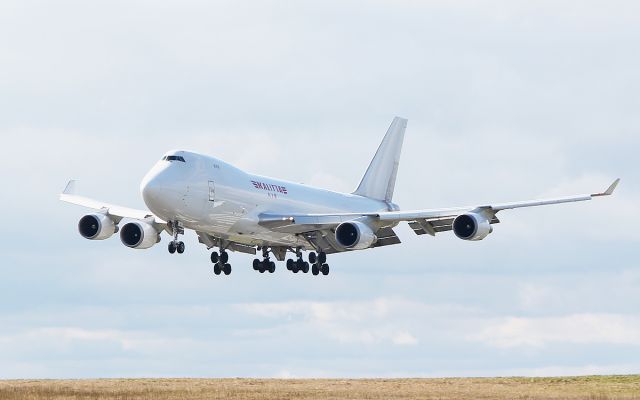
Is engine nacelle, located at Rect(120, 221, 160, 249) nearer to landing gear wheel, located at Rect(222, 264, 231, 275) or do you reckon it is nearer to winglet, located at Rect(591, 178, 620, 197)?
landing gear wheel, located at Rect(222, 264, 231, 275)

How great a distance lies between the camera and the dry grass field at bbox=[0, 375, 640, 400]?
75938 millimetres

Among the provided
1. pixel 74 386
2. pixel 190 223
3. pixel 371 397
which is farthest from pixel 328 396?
pixel 74 386

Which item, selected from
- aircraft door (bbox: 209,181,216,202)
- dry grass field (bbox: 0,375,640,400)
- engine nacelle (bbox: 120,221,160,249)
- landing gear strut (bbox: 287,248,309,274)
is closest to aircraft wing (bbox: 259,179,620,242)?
landing gear strut (bbox: 287,248,309,274)

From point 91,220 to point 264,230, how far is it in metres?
11.0

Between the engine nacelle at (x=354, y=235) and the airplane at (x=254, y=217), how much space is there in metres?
0.06

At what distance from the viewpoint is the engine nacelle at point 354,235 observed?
84.2 m

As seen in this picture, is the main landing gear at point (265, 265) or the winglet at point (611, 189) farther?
the main landing gear at point (265, 265)

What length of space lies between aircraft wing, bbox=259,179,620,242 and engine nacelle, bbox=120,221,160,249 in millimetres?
7214

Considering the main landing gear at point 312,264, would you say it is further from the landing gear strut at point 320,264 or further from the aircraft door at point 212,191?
the aircraft door at point 212,191

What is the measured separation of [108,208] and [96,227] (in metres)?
1.62

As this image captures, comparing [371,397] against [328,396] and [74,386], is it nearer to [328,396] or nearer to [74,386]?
[328,396]

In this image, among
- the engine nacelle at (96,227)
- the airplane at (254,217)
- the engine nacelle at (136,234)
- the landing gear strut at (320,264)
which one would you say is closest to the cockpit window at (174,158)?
the airplane at (254,217)

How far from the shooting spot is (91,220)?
285 ft

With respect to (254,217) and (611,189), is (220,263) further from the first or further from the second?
(611,189)
